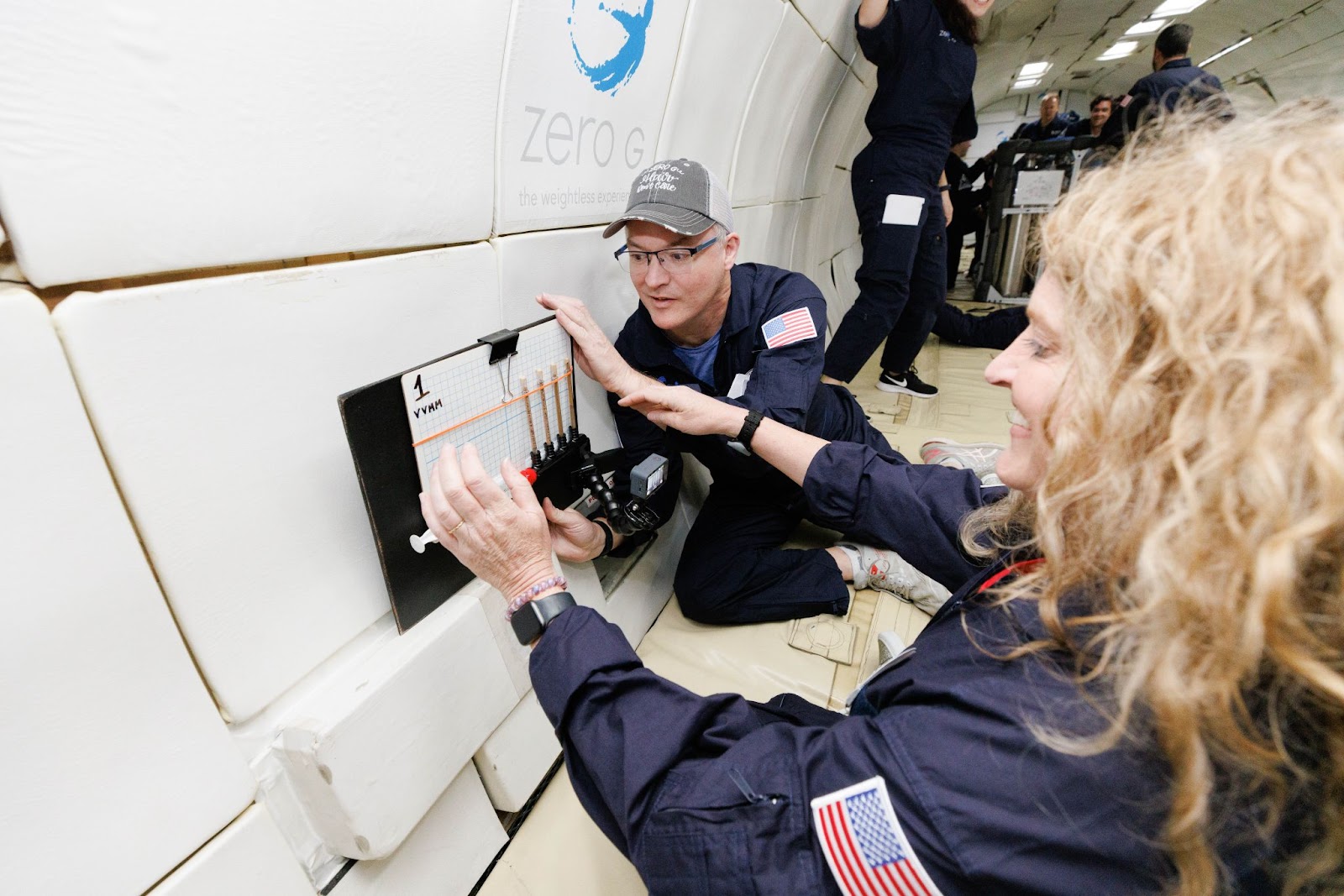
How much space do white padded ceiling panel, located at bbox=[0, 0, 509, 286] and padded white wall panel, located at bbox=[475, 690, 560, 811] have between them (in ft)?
3.04

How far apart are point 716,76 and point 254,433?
173cm

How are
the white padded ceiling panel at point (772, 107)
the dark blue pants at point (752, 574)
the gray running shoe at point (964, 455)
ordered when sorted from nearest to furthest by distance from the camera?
the dark blue pants at point (752, 574) → the white padded ceiling panel at point (772, 107) → the gray running shoe at point (964, 455)

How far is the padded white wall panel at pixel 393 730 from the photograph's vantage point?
833 millimetres

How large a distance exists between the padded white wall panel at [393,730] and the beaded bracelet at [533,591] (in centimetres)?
24

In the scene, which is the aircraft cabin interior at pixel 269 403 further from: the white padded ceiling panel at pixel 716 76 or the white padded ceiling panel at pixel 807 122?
the white padded ceiling panel at pixel 807 122

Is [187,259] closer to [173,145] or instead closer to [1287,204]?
[173,145]

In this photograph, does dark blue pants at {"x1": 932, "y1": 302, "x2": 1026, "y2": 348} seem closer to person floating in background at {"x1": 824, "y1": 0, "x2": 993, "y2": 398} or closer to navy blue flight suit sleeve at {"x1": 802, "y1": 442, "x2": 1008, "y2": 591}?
person floating in background at {"x1": 824, "y1": 0, "x2": 993, "y2": 398}

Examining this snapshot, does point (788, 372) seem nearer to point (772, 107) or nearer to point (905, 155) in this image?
point (772, 107)

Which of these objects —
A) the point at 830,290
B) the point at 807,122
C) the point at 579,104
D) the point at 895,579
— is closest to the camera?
the point at 579,104

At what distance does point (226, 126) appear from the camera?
635mm

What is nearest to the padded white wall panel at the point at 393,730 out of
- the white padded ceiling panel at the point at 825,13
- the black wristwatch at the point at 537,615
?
the black wristwatch at the point at 537,615

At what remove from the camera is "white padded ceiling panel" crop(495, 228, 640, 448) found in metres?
1.18

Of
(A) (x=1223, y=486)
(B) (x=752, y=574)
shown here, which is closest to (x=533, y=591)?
(A) (x=1223, y=486)

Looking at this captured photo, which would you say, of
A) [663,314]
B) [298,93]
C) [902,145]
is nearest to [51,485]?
[298,93]
